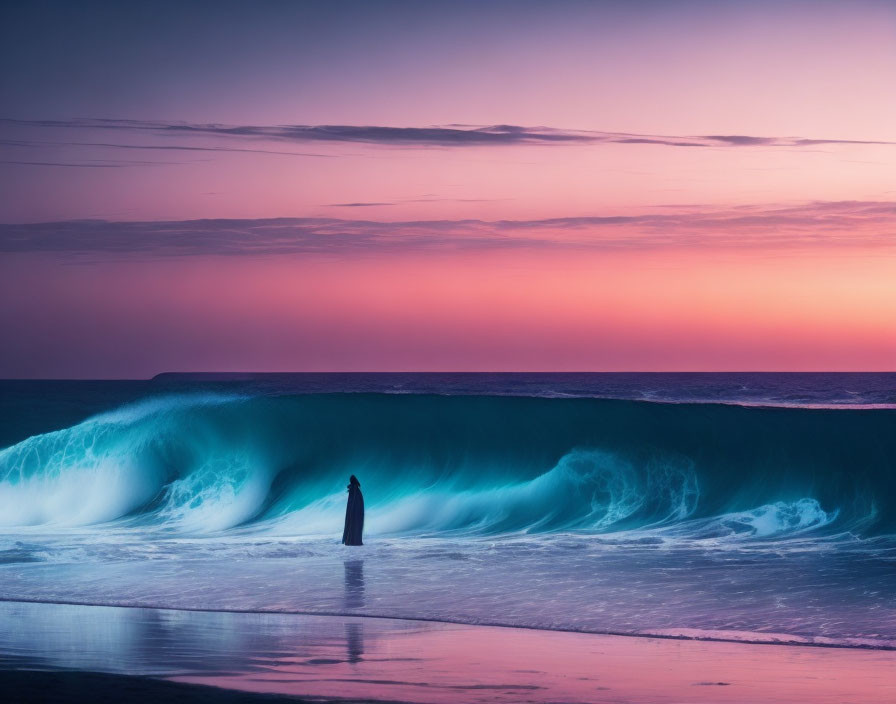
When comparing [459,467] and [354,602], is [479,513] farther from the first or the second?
[354,602]

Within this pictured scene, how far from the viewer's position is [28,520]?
63.2ft

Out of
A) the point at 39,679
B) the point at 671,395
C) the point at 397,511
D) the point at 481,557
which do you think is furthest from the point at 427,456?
the point at 671,395

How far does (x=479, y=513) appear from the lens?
17.8m

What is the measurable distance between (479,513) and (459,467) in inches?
123

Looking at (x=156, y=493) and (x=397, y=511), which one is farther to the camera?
(x=156, y=493)

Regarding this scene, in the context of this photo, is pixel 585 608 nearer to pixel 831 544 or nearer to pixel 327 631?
pixel 327 631

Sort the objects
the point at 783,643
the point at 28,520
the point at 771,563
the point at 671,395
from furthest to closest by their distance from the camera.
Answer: the point at 671,395, the point at 28,520, the point at 771,563, the point at 783,643

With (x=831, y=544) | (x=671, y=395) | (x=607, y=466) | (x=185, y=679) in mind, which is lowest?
(x=185, y=679)

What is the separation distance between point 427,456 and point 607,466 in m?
3.49

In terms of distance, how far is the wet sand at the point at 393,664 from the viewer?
21.5ft

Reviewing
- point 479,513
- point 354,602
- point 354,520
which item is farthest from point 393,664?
point 479,513

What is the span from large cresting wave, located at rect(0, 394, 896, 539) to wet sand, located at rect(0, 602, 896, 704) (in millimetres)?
7557

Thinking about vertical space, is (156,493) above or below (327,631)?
above

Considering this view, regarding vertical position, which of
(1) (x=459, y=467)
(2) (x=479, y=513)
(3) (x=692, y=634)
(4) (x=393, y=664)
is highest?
(1) (x=459, y=467)
